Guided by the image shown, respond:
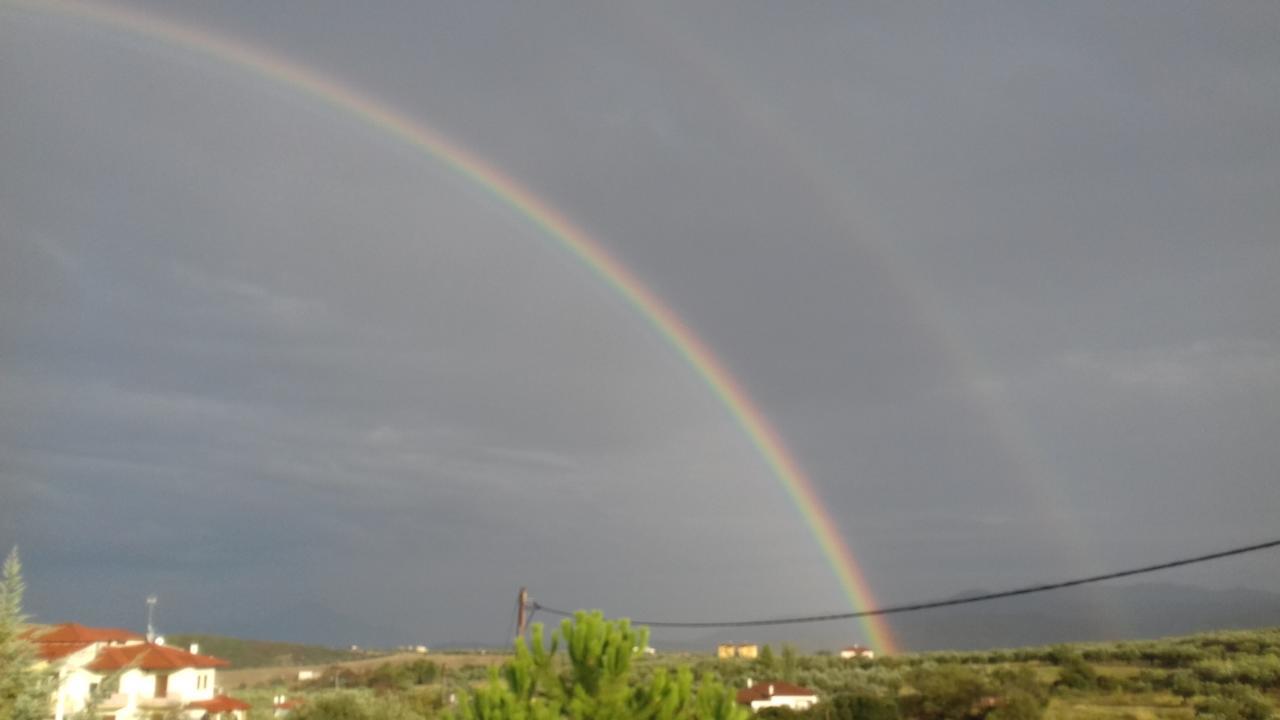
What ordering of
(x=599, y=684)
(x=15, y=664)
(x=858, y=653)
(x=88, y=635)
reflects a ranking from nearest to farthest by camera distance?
(x=15, y=664) → (x=599, y=684) → (x=88, y=635) → (x=858, y=653)

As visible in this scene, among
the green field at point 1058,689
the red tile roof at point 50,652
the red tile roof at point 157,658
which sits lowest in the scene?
the green field at point 1058,689

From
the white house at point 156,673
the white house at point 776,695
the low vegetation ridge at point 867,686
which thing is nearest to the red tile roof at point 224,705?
the white house at point 156,673

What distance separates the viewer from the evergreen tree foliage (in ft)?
57.5

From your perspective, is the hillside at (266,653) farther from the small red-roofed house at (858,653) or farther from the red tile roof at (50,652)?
the red tile roof at (50,652)

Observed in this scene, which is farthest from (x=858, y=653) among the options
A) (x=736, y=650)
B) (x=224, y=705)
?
(x=224, y=705)

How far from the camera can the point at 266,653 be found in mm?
155625

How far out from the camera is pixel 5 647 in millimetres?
8359

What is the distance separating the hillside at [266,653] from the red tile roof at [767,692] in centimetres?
8698

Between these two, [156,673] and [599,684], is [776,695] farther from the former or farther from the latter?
[599,684]

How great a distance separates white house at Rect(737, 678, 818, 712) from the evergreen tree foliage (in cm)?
3836

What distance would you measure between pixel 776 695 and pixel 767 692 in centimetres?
67

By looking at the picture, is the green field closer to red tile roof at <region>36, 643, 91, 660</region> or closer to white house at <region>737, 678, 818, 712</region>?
white house at <region>737, 678, 818, 712</region>

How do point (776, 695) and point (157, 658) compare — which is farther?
point (776, 695)

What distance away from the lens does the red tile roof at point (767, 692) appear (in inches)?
2234
